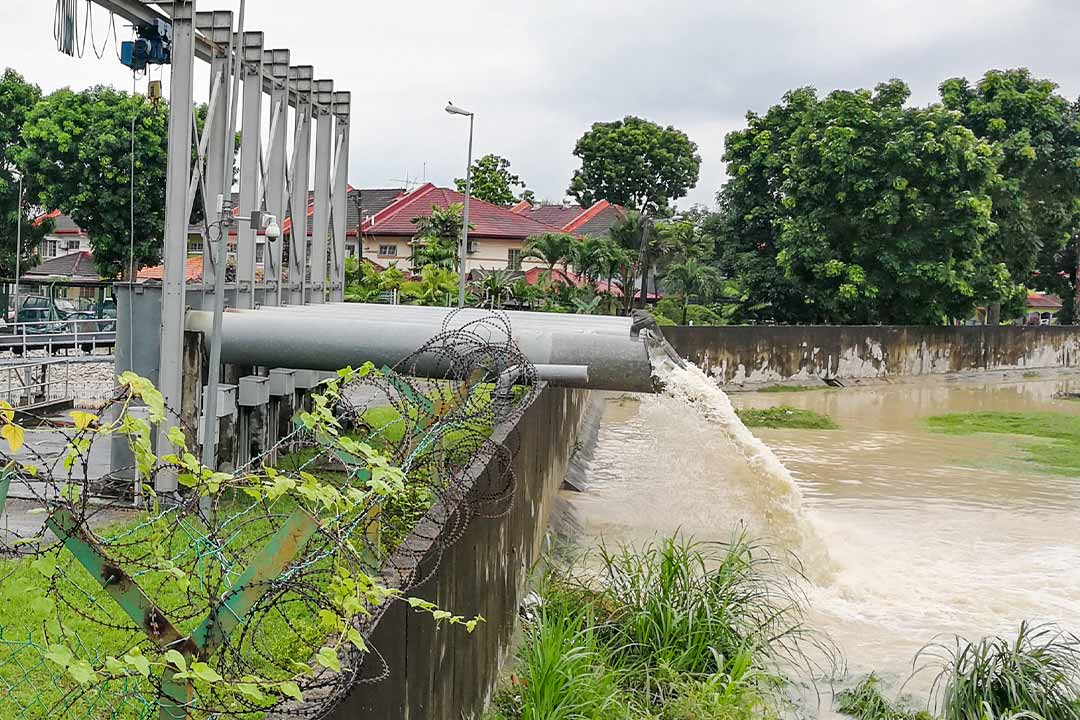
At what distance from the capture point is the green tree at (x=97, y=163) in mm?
38419

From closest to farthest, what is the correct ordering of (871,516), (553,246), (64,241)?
1. (871,516)
2. (553,246)
3. (64,241)

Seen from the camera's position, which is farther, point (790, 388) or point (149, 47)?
point (790, 388)

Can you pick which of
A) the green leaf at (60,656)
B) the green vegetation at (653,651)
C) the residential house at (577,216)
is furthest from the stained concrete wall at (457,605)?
the residential house at (577,216)

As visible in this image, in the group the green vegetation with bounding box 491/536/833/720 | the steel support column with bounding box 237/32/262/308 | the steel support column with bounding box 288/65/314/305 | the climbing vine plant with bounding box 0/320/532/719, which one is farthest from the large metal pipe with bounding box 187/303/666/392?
the climbing vine plant with bounding box 0/320/532/719

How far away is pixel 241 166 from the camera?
47.1 feet

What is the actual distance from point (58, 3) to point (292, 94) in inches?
217

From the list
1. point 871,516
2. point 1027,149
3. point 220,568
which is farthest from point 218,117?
point 1027,149

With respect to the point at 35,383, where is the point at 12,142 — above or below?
above

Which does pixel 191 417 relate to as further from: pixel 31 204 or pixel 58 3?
pixel 31 204

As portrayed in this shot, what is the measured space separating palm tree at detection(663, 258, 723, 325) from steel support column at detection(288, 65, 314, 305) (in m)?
22.0

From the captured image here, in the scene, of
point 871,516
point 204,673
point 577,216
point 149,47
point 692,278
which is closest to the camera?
point 204,673

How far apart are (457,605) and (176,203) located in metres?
8.52

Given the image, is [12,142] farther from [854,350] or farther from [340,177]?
[854,350]

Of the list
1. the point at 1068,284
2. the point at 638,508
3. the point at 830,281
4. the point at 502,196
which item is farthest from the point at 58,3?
the point at 502,196
